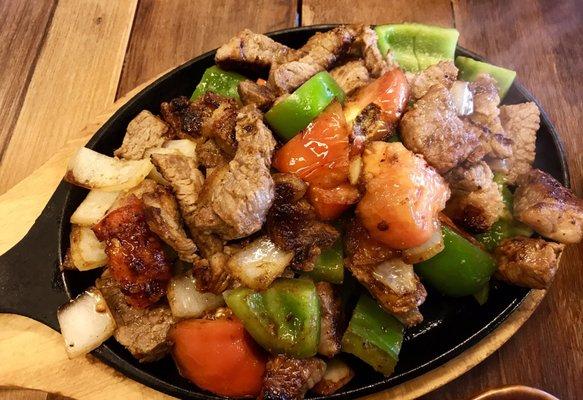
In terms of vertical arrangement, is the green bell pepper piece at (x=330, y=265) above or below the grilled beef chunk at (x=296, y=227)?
below

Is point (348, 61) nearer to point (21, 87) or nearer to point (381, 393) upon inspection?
point (381, 393)

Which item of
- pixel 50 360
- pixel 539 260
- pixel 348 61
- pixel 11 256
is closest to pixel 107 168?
pixel 11 256

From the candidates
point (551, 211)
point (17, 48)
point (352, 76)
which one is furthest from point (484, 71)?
point (17, 48)

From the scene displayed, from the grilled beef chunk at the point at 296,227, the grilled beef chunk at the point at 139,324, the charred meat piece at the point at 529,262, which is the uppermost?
the grilled beef chunk at the point at 296,227

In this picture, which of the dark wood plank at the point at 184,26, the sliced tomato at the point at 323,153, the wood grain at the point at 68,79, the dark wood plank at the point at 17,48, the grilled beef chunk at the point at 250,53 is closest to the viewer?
the sliced tomato at the point at 323,153

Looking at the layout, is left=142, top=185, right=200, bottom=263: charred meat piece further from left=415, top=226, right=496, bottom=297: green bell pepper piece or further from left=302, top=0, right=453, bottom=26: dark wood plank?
left=302, top=0, right=453, bottom=26: dark wood plank

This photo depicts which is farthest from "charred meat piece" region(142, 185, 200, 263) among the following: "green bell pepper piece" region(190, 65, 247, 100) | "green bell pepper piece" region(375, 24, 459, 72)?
"green bell pepper piece" region(375, 24, 459, 72)

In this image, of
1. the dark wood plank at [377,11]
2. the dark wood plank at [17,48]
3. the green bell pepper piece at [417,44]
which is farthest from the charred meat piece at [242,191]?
the dark wood plank at [17,48]

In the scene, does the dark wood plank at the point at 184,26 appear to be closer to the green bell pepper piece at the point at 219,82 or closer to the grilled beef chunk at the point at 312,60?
the green bell pepper piece at the point at 219,82
